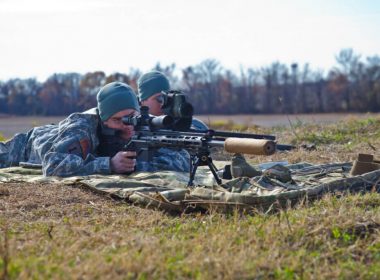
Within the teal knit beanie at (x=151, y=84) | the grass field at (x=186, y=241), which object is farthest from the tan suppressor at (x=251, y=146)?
the teal knit beanie at (x=151, y=84)

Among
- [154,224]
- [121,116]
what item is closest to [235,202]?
[154,224]

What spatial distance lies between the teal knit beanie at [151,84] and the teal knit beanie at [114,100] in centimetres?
127

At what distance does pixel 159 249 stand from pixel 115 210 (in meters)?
1.55

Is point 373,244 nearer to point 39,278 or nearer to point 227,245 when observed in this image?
point 227,245

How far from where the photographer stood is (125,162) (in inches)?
264

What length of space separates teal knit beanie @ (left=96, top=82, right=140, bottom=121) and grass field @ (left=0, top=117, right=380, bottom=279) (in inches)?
67.2

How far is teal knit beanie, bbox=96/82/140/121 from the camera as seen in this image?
702 cm

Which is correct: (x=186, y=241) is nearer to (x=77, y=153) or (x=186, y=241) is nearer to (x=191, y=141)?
(x=191, y=141)

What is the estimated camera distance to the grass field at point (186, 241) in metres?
3.29

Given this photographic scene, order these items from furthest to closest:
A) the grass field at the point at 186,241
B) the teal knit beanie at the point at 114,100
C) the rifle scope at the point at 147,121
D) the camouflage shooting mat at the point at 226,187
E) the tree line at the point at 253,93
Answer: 1. the tree line at the point at 253,93
2. the teal knit beanie at the point at 114,100
3. the rifle scope at the point at 147,121
4. the camouflage shooting mat at the point at 226,187
5. the grass field at the point at 186,241

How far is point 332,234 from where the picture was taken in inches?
155

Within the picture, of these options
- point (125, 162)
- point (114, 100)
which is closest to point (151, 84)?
point (114, 100)

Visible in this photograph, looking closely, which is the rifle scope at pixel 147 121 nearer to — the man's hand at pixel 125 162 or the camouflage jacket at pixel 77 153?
the man's hand at pixel 125 162

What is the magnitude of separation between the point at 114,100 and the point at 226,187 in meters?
2.11
